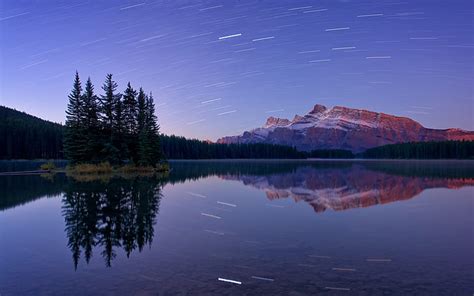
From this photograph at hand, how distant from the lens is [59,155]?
15388 cm

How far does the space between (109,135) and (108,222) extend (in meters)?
51.6

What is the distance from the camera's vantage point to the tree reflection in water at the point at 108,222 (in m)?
14.9

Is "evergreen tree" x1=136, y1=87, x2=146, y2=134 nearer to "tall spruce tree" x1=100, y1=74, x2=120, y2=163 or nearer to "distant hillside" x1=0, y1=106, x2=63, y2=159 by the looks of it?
"tall spruce tree" x1=100, y1=74, x2=120, y2=163

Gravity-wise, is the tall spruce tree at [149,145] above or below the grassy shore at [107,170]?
above

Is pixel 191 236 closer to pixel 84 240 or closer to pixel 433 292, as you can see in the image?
pixel 84 240

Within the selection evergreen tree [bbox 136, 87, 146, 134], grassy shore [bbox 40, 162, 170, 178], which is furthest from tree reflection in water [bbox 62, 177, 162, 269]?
evergreen tree [bbox 136, 87, 146, 134]

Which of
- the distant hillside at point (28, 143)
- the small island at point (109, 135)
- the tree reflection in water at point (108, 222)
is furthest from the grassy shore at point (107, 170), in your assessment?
the distant hillside at point (28, 143)

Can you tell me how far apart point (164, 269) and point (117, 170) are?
56.3 metres

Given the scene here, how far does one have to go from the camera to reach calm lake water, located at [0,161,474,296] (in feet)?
33.8

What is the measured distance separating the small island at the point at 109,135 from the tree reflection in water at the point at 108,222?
117 ft

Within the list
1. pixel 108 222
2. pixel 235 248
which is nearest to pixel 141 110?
pixel 108 222

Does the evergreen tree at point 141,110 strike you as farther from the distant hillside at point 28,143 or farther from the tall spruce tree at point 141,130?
the distant hillside at point 28,143

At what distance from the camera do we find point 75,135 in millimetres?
64875

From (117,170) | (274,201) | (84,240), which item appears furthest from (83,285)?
(117,170)
